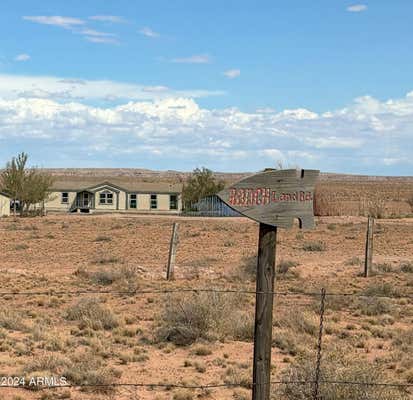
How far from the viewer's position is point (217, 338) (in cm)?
1208

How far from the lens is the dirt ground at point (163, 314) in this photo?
9.92m

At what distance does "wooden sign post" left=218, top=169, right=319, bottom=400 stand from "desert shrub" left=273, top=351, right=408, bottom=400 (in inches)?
75.2

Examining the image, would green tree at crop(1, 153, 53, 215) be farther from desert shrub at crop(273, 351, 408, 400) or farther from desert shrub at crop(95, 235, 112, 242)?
desert shrub at crop(273, 351, 408, 400)

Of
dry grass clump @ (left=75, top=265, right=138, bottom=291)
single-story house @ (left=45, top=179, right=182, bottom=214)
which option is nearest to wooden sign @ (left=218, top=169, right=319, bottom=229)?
dry grass clump @ (left=75, top=265, right=138, bottom=291)

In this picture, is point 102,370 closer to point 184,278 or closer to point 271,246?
point 271,246

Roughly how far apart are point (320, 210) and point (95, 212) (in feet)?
69.2

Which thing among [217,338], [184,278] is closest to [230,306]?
[217,338]

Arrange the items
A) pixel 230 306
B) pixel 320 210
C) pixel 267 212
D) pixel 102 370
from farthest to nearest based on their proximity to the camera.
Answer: pixel 320 210
pixel 230 306
pixel 102 370
pixel 267 212

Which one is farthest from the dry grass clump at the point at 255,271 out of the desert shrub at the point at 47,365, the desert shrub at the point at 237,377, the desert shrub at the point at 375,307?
the desert shrub at the point at 47,365

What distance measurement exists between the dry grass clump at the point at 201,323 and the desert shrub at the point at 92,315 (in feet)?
3.21

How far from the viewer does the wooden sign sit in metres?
5.82

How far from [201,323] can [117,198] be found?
174 feet

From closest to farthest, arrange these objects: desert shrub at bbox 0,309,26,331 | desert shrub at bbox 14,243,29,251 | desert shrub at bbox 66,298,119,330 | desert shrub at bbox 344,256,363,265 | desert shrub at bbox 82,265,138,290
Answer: desert shrub at bbox 0,309,26,331
desert shrub at bbox 66,298,119,330
desert shrub at bbox 82,265,138,290
desert shrub at bbox 344,256,363,265
desert shrub at bbox 14,243,29,251

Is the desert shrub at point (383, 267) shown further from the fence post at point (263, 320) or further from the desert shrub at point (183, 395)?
the fence post at point (263, 320)
